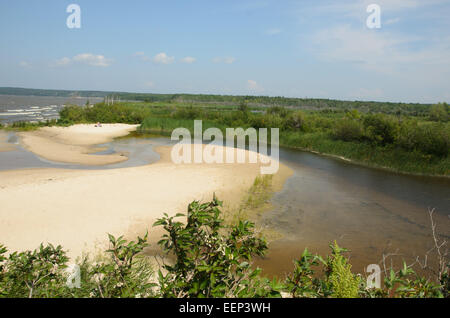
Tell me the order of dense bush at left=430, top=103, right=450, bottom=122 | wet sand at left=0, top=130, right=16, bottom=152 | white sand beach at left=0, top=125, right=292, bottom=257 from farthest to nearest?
dense bush at left=430, top=103, right=450, bottom=122, wet sand at left=0, top=130, right=16, bottom=152, white sand beach at left=0, top=125, right=292, bottom=257

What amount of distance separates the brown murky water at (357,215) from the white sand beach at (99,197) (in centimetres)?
205

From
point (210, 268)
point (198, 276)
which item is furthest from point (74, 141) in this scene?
point (210, 268)

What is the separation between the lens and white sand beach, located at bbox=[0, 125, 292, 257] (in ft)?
25.5

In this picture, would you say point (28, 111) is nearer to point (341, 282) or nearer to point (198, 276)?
point (198, 276)

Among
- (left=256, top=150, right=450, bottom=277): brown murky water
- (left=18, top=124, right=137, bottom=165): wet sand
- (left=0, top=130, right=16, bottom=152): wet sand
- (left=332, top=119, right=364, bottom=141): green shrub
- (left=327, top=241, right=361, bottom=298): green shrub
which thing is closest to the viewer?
(left=327, top=241, right=361, bottom=298): green shrub

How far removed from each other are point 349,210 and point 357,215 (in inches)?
21.0

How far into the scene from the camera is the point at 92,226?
8281 millimetres

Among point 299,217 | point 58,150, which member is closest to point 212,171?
point 299,217

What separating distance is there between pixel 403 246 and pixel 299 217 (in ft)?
10.6

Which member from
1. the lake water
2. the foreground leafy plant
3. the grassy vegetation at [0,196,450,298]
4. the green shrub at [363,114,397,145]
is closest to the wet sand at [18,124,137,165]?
the lake water

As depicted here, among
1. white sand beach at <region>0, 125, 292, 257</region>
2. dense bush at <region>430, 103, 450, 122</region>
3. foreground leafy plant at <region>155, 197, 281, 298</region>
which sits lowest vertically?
white sand beach at <region>0, 125, 292, 257</region>

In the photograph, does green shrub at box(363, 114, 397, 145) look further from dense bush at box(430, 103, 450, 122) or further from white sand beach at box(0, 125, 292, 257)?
dense bush at box(430, 103, 450, 122)

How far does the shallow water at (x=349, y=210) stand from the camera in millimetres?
8422

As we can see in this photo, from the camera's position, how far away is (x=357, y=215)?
36.9 ft
